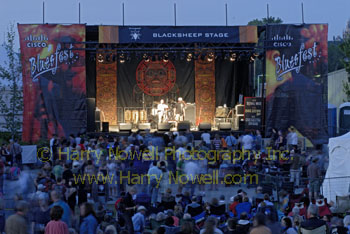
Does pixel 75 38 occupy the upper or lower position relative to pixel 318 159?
upper

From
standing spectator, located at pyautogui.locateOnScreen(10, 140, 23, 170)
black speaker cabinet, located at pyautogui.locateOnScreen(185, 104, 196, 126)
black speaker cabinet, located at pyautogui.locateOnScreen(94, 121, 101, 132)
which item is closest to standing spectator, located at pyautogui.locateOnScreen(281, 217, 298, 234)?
standing spectator, located at pyautogui.locateOnScreen(10, 140, 23, 170)

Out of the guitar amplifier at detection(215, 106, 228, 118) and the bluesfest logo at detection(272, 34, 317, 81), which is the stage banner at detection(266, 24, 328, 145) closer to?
the bluesfest logo at detection(272, 34, 317, 81)

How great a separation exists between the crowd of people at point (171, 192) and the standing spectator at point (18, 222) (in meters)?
0.01

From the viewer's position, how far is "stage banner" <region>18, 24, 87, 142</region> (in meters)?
20.6

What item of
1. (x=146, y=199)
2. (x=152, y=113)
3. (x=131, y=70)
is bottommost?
(x=146, y=199)

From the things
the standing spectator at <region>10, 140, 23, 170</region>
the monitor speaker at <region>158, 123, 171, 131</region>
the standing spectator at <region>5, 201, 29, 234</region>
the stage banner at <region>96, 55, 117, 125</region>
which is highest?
the stage banner at <region>96, 55, 117, 125</region>

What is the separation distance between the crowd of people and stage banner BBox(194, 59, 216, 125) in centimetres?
627

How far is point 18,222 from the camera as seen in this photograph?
723cm

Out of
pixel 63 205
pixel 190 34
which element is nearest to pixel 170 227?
pixel 63 205

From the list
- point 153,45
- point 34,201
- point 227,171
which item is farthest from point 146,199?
point 153,45

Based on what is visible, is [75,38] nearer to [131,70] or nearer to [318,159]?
[131,70]

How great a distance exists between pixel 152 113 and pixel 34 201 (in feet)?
51.8

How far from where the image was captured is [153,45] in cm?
2253

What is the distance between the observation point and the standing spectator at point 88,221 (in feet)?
25.3
